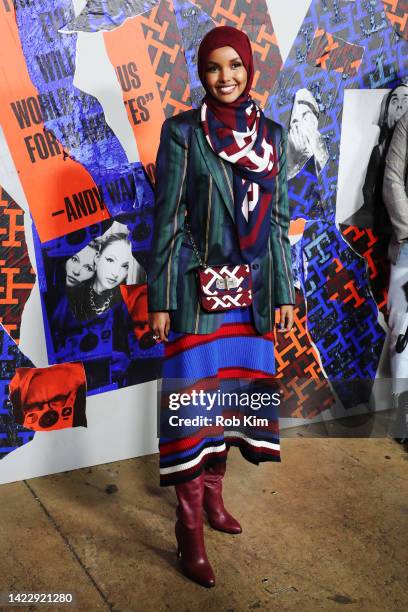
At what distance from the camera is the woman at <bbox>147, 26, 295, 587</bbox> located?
6.18 feet

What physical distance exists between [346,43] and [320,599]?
239cm

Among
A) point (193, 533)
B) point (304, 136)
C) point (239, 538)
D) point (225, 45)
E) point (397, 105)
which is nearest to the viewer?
point (225, 45)

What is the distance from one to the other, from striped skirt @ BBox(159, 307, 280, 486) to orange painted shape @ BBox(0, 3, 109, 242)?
2.74 feet

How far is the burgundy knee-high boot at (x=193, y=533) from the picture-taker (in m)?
2.02

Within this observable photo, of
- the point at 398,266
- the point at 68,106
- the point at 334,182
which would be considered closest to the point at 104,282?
the point at 68,106

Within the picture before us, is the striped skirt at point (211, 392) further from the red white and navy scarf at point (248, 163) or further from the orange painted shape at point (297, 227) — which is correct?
the orange painted shape at point (297, 227)

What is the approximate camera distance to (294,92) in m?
2.92

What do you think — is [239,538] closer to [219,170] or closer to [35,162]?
[219,170]

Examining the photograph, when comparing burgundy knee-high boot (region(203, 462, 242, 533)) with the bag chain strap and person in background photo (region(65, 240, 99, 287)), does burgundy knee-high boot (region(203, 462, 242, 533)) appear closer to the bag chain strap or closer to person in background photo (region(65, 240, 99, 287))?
the bag chain strap

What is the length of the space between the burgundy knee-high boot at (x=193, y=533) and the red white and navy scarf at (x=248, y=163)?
74 centimetres

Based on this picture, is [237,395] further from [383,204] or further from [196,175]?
[383,204]

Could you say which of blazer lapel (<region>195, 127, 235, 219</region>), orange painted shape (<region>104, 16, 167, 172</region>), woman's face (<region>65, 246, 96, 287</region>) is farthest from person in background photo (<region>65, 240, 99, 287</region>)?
blazer lapel (<region>195, 127, 235, 219</region>)

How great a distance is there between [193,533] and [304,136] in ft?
6.09

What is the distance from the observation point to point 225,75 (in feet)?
6.04
